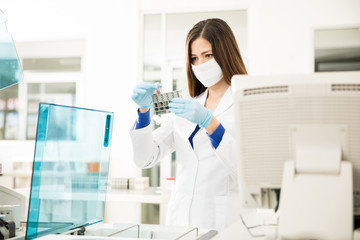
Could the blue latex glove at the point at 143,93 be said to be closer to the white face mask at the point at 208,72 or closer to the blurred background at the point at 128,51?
the white face mask at the point at 208,72

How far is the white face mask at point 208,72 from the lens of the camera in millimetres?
1732

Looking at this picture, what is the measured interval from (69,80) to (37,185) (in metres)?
3.94

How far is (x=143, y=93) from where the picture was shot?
5.44 feet

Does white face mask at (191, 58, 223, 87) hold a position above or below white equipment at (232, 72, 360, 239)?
above

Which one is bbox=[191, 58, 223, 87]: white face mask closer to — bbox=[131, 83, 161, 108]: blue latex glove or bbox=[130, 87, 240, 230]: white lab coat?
bbox=[130, 87, 240, 230]: white lab coat

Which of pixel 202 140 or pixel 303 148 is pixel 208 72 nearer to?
pixel 202 140

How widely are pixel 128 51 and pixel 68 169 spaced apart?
334 cm

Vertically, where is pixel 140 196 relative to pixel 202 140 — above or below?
below

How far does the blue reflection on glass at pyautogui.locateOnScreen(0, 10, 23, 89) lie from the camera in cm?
139

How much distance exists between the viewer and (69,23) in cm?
465

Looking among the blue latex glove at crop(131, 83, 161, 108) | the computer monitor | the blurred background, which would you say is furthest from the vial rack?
the blurred background

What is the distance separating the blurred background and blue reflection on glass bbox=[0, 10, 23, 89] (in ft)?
8.44

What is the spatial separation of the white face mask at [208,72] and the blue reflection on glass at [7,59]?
73cm

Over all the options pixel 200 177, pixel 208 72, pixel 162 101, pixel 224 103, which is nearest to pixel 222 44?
pixel 208 72
